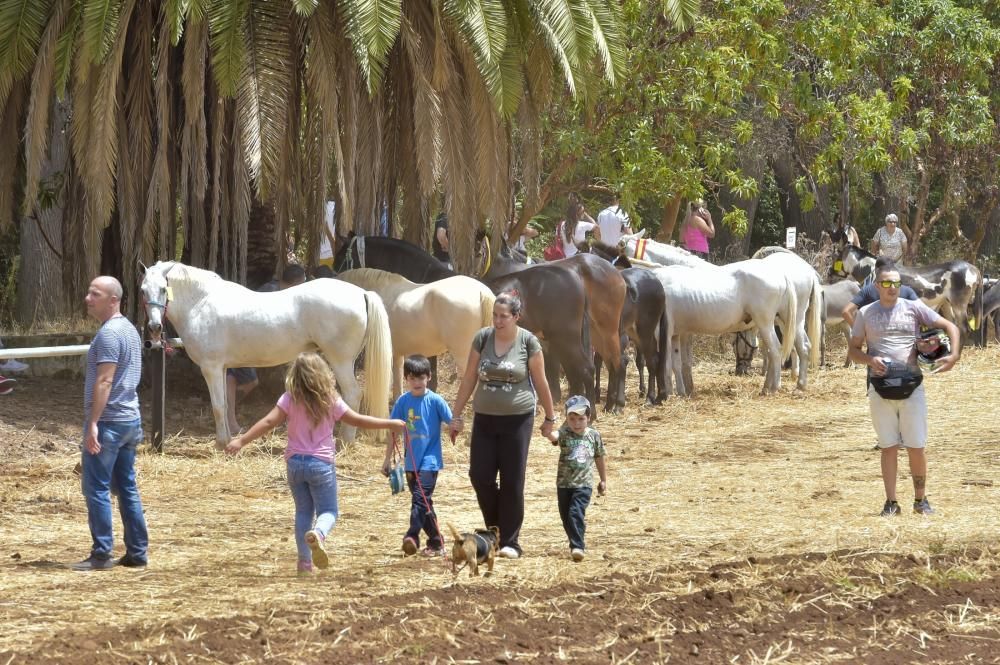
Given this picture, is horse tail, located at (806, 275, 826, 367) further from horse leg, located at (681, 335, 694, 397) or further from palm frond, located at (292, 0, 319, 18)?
palm frond, located at (292, 0, 319, 18)

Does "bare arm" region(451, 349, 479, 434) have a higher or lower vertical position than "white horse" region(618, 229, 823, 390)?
lower

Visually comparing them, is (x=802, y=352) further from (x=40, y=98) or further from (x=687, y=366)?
(x=40, y=98)

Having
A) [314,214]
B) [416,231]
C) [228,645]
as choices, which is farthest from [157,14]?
[228,645]

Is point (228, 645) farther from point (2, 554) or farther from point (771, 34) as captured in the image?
point (771, 34)

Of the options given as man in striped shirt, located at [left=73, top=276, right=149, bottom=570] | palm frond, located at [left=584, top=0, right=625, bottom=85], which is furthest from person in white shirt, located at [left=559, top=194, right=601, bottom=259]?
man in striped shirt, located at [left=73, top=276, right=149, bottom=570]

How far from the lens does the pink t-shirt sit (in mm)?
8180

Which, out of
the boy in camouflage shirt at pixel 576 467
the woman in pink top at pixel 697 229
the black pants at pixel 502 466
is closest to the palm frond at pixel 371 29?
the black pants at pixel 502 466

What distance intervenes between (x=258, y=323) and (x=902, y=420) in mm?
6276

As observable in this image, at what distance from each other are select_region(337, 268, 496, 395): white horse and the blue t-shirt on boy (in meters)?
5.49

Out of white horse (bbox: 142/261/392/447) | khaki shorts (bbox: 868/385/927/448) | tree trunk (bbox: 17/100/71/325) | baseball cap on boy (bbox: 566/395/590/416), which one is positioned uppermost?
tree trunk (bbox: 17/100/71/325)

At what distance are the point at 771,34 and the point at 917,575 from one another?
47.4ft

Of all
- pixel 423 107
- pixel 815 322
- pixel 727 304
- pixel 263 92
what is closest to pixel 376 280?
pixel 423 107

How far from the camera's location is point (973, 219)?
122 feet

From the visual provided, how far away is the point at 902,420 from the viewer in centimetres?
1009
